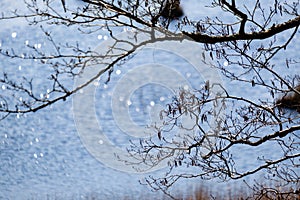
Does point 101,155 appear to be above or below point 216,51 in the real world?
below

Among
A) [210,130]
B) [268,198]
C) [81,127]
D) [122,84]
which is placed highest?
[122,84]

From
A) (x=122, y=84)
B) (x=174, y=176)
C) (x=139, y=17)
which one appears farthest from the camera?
(x=122, y=84)

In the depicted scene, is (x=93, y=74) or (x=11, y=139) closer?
(x=93, y=74)

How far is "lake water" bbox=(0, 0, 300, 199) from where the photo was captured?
6.14ft

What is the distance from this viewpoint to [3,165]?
7.60 feet

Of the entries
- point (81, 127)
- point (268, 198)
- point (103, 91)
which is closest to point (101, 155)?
point (81, 127)

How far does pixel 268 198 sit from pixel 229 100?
34 cm

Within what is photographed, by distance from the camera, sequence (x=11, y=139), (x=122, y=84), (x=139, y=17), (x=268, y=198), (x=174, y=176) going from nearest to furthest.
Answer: (x=139, y=17), (x=268, y=198), (x=174, y=176), (x=122, y=84), (x=11, y=139)

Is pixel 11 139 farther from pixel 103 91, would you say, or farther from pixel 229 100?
pixel 229 100

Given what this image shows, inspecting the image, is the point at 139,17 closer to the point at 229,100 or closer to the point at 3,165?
the point at 229,100

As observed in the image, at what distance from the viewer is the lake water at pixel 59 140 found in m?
1.87

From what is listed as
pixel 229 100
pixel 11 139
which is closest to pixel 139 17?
pixel 229 100

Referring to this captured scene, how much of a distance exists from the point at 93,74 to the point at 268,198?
27.2 inches

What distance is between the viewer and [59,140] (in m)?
2.21
